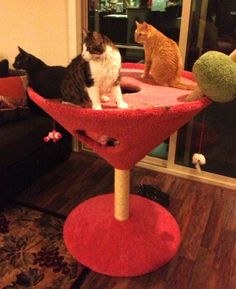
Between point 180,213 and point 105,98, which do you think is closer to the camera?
point 105,98

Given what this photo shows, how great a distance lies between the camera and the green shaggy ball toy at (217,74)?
1.13m

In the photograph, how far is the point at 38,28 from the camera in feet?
7.73

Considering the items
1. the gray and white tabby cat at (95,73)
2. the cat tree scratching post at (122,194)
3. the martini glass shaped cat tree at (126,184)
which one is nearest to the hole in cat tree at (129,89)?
the martini glass shaped cat tree at (126,184)

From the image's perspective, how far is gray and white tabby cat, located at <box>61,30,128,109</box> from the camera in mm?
1195

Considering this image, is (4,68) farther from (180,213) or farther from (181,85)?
(180,213)

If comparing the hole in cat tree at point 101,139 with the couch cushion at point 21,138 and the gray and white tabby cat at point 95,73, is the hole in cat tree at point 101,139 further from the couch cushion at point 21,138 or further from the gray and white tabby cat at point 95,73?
the couch cushion at point 21,138

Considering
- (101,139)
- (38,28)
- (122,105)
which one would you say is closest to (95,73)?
(122,105)

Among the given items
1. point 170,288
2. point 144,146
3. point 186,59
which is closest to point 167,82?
point 144,146

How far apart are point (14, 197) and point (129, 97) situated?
1.11 m

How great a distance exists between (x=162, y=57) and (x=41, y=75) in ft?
3.32

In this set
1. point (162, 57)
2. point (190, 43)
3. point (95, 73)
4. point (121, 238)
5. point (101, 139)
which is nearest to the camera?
point (95, 73)

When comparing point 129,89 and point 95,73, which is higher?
point 95,73

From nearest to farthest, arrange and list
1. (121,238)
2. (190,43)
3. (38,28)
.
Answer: (121,238) < (190,43) < (38,28)

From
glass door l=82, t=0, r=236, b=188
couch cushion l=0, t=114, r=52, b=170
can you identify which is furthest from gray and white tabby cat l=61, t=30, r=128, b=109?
glass door l=82, t=0, r=236, b=188
